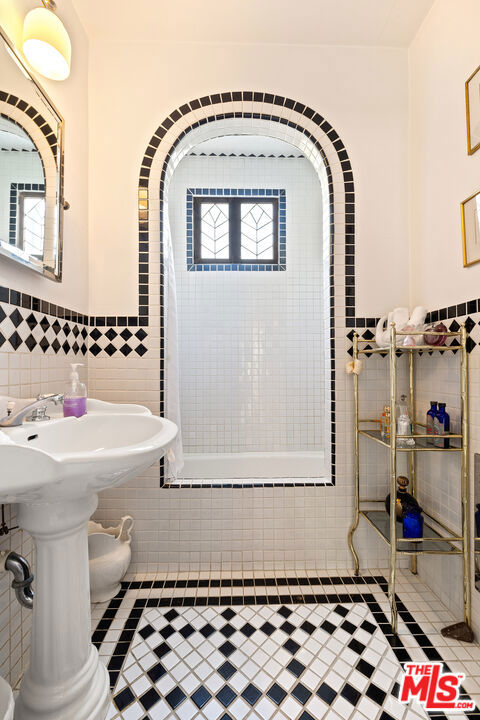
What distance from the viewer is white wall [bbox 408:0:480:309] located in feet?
4.71

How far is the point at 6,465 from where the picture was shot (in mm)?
642

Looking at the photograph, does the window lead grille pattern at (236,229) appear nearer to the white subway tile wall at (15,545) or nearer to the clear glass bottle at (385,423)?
the clear glass bottle at (385,423)

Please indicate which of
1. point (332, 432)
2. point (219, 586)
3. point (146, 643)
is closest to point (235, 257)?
point (332, 432)

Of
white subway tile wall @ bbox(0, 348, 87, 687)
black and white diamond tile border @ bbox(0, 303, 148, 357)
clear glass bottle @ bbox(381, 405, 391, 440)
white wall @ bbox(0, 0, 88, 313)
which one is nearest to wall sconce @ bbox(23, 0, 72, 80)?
white wall @ bbox(0, 0, 88, 313)

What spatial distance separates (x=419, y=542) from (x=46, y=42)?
2426 mm

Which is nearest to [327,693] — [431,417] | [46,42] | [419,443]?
[419,443]

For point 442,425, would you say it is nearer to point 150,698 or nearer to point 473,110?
point 473,110

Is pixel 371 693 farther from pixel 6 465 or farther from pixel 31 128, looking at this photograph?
pixel 31 128

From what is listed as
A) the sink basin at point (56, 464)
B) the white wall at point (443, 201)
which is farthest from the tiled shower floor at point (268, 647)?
Answer: the sink basin at point (56, 464)

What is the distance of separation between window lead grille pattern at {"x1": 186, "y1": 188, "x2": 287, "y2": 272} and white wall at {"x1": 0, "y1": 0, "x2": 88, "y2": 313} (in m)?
1.24

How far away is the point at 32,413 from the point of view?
1103 mm

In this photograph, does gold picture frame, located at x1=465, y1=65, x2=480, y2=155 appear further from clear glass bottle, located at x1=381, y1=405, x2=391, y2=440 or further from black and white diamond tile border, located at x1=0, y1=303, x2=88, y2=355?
black and white diamond tile border, located at x1=0, y1=303, x2=88, y2=355

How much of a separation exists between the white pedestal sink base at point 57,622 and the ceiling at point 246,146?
277cm

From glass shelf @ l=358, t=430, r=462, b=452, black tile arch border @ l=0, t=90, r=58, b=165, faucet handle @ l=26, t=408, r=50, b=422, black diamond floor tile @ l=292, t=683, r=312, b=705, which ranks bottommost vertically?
black diamond floor tile @ l=292, t=683, r=312, b=705
